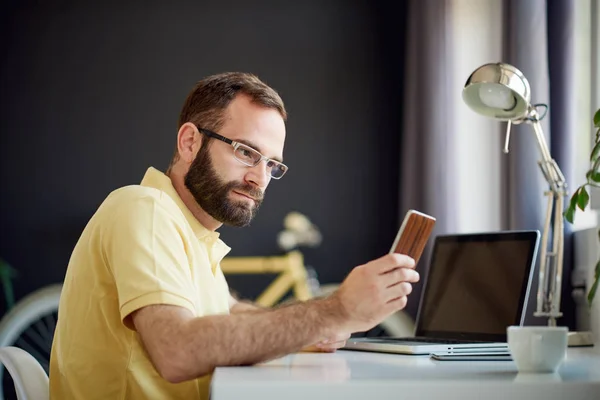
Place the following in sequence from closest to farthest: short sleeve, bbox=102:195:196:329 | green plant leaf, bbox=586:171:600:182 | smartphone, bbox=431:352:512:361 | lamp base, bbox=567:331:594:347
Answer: short sleeve, bbox=102:195:196:329
smartphone, bbox=431:352:512:361
green plant leaf, bbox=586:171:600:182
lamp base, bbox=567:331:594:347

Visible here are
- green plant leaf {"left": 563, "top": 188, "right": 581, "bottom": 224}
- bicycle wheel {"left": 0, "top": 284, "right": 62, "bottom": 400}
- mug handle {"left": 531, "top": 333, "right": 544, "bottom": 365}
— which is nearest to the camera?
mug handle {"left": 531, "top": 333, "right": 544, "bottom": 365}

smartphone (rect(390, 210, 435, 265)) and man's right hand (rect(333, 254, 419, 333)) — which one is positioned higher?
smartphone (rect(390, 210, 435, 265))

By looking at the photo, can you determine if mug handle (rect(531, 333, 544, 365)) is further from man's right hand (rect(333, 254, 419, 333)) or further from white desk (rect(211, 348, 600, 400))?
man's right hand (rect(333, 254, 419, 333))

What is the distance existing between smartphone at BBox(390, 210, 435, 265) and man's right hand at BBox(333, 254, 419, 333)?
0.09 feet

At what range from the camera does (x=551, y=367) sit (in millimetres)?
1117

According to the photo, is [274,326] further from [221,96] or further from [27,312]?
[27,312]

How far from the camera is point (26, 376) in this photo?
52.2 inches

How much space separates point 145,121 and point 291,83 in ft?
2.07

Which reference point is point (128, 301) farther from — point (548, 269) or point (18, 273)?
point (18, 273)

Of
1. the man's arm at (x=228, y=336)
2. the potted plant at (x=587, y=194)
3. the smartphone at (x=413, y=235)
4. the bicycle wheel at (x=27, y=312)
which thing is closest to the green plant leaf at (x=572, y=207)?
the potted plant at (x=587, y=194)

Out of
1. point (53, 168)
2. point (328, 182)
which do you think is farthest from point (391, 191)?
point (53, 168)

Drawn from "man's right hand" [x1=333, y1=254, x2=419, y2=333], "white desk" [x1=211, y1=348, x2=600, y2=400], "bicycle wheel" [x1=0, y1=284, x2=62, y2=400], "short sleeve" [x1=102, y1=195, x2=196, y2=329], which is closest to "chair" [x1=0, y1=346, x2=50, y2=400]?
"short sleeve" [x1=102, y1=195, x2=196, y2=329]

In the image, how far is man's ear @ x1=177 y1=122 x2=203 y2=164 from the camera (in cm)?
167

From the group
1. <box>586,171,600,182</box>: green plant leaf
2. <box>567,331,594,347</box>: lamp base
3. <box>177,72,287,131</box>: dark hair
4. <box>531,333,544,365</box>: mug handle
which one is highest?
<box>177,72,287,131</box>: dark hair
